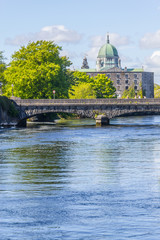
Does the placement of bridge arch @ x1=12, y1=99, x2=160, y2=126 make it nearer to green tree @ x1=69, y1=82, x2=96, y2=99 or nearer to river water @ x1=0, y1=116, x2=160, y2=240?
green tree @ x1=69, y1=82, x2=96, y2=99

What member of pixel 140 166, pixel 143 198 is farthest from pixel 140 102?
pixel 143 198

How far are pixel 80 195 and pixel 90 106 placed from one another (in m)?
74.2

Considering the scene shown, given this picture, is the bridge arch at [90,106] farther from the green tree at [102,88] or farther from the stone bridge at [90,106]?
the green tree at [102,88]

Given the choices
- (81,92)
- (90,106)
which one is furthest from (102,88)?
(90,106)

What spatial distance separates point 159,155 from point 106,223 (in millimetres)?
23191

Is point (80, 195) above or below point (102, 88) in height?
below

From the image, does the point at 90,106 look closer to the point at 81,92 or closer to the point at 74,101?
the point at 74,101

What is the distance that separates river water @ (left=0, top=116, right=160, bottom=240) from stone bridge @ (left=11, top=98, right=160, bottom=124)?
50.3 m

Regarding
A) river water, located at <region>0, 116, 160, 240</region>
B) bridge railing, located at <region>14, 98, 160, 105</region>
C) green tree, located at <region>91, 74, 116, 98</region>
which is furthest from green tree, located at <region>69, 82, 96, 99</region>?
river water, located at <region>0, 116, 160, 240</region>

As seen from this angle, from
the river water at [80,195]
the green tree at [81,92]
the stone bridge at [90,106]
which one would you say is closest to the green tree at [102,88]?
the green tree at [81,92]

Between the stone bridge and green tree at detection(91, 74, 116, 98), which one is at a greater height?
green tree at detection(91, 74, 116, 98)

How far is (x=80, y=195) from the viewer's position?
86.0 feet

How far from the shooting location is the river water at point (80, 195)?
20266 millimetres

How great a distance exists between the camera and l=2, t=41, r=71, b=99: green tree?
106 meters
